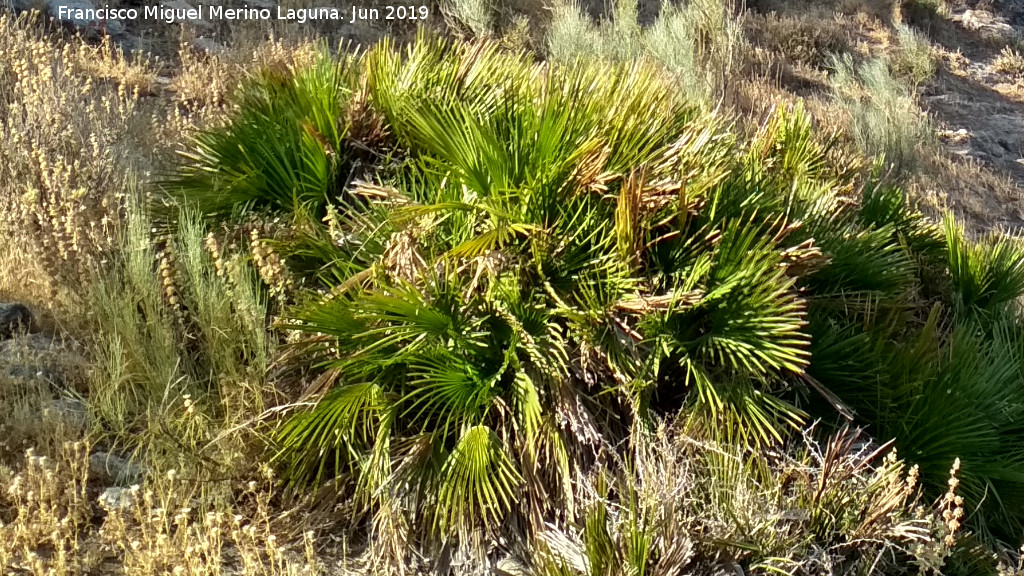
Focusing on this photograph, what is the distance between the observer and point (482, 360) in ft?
11.4

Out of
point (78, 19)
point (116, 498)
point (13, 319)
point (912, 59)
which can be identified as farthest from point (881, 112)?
point (116, 498)

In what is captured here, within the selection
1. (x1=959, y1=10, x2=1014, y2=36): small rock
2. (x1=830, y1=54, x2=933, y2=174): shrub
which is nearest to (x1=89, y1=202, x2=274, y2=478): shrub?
(x1=830, y1=54, x2=933, y2=174): shrub

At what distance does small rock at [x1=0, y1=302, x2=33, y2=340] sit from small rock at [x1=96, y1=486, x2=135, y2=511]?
44.6 inches

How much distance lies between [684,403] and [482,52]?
195cm

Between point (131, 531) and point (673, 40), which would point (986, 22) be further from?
point (131, 531)

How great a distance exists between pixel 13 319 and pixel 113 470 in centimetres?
109

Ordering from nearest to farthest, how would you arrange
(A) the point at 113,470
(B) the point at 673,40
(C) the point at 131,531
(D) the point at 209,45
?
(C) the point at 131,531, (A) the point at 113,470, (D) the point at 209,45, (B) the point at 673,40

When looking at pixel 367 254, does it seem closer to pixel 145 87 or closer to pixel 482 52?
pixel 482 52

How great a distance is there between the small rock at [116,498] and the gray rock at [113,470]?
3.7 inches

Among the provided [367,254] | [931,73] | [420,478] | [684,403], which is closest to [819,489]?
[684,403]

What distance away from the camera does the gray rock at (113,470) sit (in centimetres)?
341

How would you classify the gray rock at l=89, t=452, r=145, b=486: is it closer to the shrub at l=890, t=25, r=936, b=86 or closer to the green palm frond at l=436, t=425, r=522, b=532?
the green palm frond at l=436, t=425, r=522, b=532

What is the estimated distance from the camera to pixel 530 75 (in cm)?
417

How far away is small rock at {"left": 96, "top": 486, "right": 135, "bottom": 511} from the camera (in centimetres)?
312
